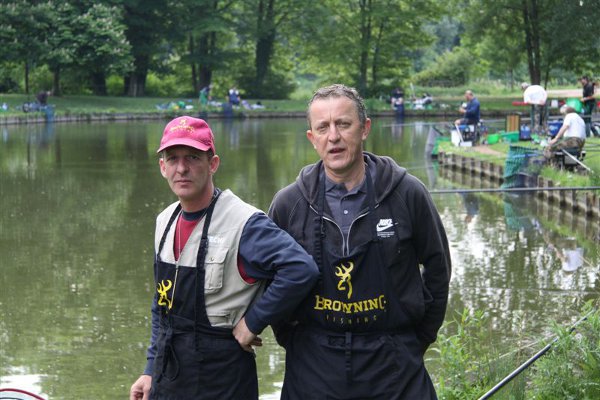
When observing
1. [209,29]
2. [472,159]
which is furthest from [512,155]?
[209,29]

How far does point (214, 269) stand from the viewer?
12.1ft

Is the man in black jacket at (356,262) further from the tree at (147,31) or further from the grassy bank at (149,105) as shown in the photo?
the tree at (147,31)

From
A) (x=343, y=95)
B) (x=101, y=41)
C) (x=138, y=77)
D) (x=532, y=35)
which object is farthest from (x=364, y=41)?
(x=343, y=95)

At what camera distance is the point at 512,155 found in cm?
2088

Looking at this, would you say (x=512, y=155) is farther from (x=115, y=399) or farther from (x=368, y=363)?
(x=368, y=363)

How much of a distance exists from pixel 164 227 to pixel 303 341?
65 cm

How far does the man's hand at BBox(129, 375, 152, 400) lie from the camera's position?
3848 millimetres

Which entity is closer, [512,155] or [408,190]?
[408,190]

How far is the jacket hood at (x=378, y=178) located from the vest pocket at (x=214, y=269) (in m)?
0.36

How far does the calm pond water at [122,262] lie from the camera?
29.5 feet

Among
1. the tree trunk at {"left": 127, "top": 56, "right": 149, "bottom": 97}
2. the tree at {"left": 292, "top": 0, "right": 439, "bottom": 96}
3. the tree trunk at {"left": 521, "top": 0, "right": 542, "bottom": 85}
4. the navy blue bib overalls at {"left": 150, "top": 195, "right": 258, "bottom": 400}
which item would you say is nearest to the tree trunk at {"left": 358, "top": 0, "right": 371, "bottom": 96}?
the tree at {"left": 292, "top": 0, "right": 439, "bottom": 96}

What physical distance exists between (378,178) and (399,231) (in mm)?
199

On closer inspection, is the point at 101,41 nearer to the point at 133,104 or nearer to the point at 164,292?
the point at 133,104

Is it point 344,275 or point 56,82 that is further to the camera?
point 56,82
